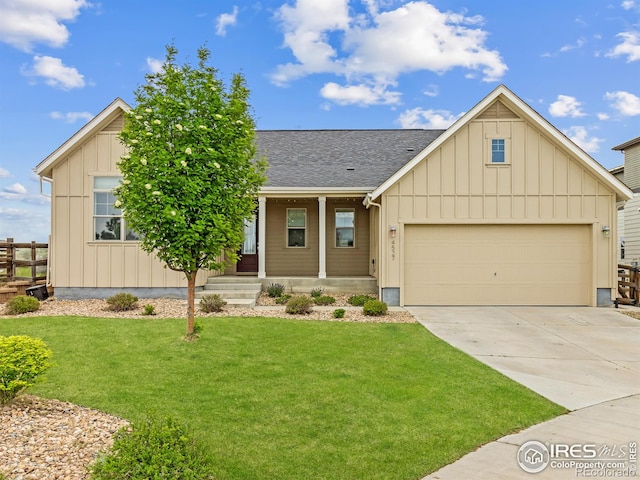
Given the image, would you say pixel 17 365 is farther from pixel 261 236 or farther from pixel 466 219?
pixel 466 219

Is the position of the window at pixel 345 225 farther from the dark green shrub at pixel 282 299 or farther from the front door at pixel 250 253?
the dark green shrub at pixel 282 299

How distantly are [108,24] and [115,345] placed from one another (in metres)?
10.4

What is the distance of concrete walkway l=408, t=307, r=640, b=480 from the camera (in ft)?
11.3

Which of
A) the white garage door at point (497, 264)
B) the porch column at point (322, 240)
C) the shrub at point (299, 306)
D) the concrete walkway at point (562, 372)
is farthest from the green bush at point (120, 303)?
the white garage door at point (497, 264)

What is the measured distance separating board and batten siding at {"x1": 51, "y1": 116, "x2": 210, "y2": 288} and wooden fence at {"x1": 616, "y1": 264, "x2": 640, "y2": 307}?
12.8 meters

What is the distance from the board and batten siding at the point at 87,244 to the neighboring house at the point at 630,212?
1828 cm

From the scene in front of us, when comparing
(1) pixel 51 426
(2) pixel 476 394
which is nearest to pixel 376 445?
(2) pixel 476 394

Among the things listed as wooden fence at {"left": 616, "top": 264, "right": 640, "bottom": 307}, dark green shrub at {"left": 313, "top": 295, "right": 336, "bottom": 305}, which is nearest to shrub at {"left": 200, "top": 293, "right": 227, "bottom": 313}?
dark green shrub at {"left": 313, "top": 295, "right": 336, "bottom": 305}

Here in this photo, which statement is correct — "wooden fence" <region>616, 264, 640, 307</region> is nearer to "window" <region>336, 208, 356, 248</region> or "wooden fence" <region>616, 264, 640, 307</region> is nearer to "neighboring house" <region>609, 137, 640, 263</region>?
"neighboring house" <region>609, 137, 640, 263</region>

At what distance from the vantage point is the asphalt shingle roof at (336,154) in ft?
44.9

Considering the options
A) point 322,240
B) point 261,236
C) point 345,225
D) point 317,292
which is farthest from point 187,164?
point 345,225

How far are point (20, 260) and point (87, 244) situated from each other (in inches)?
140

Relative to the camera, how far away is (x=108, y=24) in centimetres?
1255

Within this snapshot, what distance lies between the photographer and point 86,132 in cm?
1164
